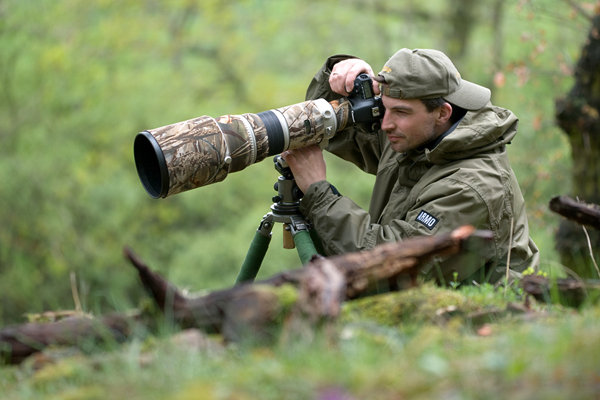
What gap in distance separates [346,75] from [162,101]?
9.42 m

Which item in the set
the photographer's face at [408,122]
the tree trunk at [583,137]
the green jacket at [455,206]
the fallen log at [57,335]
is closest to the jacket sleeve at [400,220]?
the green jacket at [455,206]

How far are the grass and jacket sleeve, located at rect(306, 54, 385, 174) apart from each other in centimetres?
173

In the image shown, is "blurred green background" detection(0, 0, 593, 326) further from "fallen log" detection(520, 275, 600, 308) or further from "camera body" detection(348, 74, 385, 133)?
"fallen log" detection(520, 275, 600, 308)

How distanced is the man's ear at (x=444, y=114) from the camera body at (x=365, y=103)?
0.88ft

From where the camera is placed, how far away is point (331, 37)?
13.4 m

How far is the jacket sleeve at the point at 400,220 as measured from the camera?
2521 mm

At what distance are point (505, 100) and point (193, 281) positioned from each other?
21.8 ft

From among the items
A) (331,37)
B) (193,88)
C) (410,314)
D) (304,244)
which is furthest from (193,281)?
(410,314)

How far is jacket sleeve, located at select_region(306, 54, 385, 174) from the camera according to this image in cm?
322

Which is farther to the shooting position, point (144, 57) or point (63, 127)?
point (144, 57)

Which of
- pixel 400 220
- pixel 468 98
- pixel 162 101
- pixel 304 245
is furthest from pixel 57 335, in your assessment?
pixel 162 101

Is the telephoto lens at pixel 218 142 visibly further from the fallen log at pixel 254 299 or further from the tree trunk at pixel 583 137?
the tree trunk at pixel 583 137

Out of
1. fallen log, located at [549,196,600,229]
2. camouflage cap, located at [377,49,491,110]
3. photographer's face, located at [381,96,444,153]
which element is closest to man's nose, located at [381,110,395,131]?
photographer's face, located at [381,96,444,153]

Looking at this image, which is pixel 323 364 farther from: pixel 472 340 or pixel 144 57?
pixel 144 57
